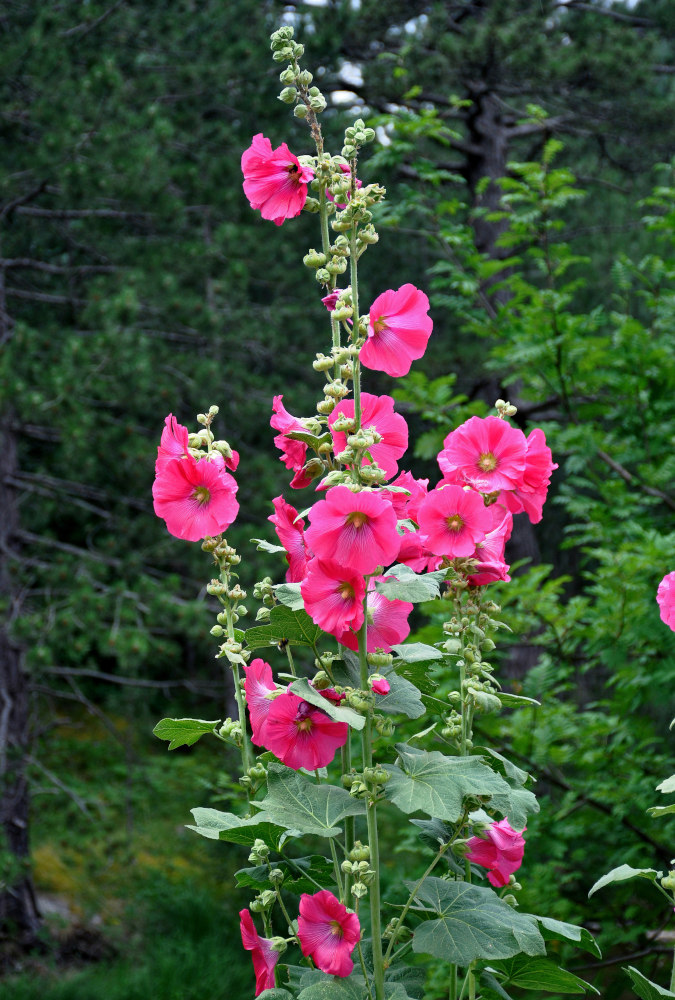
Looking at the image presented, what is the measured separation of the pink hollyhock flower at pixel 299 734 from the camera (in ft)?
3.10

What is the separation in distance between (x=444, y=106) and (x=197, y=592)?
4.05 metres

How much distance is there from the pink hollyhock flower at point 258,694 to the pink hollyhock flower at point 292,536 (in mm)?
113

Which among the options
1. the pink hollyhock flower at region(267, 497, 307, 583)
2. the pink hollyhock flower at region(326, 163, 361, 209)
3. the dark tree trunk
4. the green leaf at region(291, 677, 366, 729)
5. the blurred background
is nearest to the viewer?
the green leaf at region(291, 677, 366, 729)

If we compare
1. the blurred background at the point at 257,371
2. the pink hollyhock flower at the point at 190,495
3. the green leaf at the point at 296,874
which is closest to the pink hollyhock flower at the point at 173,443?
the pink hollyhock flower at the point at 190,495

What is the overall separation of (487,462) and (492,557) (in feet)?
0.38

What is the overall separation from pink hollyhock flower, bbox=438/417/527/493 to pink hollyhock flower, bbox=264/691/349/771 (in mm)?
304

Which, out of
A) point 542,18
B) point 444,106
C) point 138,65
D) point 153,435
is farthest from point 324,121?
point 153,435

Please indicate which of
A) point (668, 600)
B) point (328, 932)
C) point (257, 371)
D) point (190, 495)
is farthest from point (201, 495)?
point (257, 371)

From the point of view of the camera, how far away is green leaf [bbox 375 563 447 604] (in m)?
0.89

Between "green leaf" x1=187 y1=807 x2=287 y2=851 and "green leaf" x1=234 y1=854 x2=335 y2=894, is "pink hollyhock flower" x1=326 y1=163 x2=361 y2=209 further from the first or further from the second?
"green leaf" x1=234 y1=854 x2=335 y2=894

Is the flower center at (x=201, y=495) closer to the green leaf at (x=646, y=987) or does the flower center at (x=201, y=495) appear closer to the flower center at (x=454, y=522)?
the flower center at (x=454, y=522)

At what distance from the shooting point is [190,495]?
102cm

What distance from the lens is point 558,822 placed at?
7.86 feet

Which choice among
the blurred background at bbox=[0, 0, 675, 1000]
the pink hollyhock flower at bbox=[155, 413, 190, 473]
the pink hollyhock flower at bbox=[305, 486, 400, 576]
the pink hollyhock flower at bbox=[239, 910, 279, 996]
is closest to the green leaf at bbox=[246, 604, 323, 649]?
the pink hollyhock flower at bbox=[305, 486, 400, 576]
